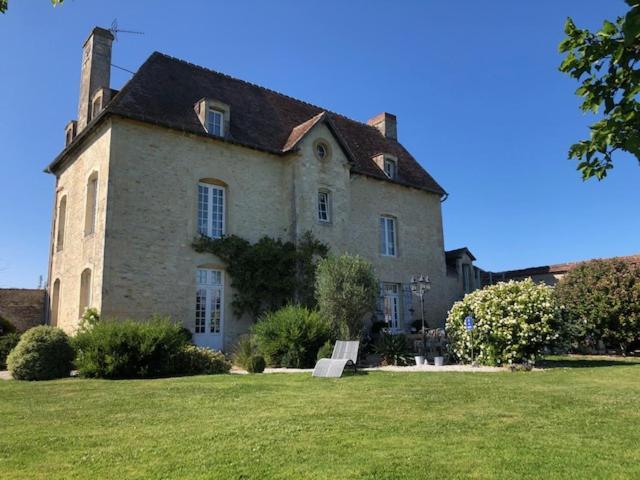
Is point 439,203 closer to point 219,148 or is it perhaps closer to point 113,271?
point 219,148

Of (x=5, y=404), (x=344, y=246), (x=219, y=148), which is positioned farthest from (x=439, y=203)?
(x=5, y=404)

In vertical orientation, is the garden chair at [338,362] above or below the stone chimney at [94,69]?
below

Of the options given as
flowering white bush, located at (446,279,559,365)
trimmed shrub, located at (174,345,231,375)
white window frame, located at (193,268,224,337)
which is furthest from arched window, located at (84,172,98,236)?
flowering white bush, located at (446,279,559,365)

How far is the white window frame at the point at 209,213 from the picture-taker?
17.2 m

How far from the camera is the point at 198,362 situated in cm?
1284

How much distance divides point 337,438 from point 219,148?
13.8 meters

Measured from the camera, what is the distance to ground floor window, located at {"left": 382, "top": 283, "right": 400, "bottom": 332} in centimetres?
2208

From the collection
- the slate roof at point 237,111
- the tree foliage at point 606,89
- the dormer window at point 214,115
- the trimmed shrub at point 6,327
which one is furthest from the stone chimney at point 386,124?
the tree foliage at point 606,89

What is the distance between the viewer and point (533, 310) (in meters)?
13.3

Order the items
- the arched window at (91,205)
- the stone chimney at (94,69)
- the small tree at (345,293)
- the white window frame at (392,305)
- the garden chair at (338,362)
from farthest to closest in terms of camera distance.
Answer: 1. the white window frame at (392,305)
2. the stone chimney at (94,69)
3. the arched window at (91,205)
4. the small tree at (345,293)
5. the garden chair at (338,362)

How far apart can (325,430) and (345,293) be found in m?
10.0

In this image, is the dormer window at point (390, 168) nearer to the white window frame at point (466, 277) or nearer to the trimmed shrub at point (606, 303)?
the white window frame at point (466, 277)

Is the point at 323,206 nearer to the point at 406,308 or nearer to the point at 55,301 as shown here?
the point at 406,308

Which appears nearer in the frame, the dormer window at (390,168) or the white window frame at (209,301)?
the white window frame at (209,301)
